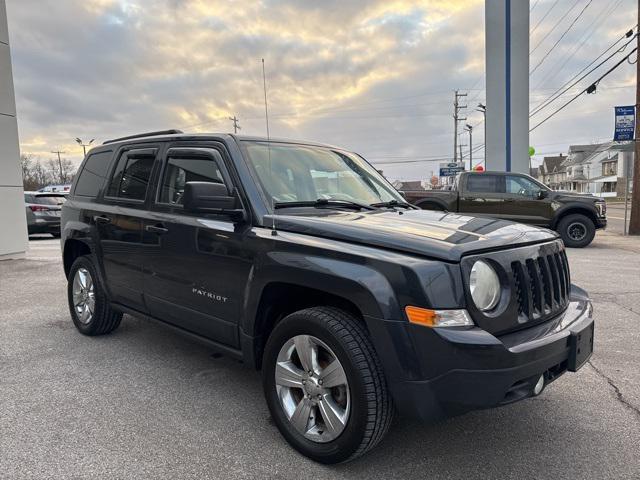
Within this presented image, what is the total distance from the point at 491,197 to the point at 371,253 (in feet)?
35.6

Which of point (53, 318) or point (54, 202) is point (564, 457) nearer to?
point (53, 318)

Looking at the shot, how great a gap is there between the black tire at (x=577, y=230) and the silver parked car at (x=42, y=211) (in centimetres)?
1422

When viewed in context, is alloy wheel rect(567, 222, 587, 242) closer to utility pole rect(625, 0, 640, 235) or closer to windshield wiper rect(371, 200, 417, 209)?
utility pole rect(625, 0, 640, 235)

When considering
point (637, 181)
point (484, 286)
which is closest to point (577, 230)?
point (637, 181)

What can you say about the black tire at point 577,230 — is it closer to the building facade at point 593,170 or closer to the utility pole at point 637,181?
the utility pole at point 637,181

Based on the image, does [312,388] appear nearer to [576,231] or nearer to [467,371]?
[467,371]

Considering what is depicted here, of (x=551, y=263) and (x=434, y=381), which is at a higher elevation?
(x=551, y=263)

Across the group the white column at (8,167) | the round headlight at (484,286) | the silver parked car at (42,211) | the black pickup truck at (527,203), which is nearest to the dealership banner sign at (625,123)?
the black pickup truck at (527,203)

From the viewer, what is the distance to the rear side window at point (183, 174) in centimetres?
343

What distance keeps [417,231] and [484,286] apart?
0.48 metres

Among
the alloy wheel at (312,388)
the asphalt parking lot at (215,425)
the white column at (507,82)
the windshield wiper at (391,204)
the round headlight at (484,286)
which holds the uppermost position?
the white column at (507,82)

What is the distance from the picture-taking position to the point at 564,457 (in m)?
2.71

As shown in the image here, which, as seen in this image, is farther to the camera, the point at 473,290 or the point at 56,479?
the point at 56,479

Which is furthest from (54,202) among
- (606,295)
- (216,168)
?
(606,295)
